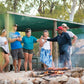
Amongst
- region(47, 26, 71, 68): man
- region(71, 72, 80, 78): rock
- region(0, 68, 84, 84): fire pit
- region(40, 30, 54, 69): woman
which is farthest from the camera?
region(40, 30, 54, 69): woman

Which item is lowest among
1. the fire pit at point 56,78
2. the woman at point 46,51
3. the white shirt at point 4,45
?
the fire pit at point 56,78

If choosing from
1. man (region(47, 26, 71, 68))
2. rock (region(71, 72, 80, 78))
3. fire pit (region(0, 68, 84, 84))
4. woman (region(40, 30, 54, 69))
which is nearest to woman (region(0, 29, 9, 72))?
fire pit (region(0, 68, 84, 84))

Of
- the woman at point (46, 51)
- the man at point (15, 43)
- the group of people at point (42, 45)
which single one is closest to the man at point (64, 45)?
the group of people at point (42, 45)

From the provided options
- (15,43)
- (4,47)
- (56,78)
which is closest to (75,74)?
(56,78)

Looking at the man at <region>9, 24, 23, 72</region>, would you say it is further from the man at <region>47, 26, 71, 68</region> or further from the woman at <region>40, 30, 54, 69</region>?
the man at <region>47, 26, 71, 68</region>

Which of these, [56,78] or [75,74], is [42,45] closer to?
[75,74]

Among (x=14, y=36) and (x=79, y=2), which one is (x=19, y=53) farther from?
(x=79, y=2)

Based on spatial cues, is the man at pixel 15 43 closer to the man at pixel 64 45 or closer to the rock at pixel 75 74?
the man at pixel 64 45

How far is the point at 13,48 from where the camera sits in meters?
8.23

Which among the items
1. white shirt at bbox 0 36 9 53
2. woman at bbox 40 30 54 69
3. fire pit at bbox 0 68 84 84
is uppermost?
white shirt at bbox 0 36 9 53

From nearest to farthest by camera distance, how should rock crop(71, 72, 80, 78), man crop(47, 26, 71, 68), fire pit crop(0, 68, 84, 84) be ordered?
fire pit crop(0, 68, 84, 84) < rock crop(71, 72, 80, 78) < man crop(47, 26, 71, 68)

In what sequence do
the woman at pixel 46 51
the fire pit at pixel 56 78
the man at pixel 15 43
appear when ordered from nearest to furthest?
the fire pit at pixel 56 78 < the man at pixel 15 43 < the woman at pixel 46 51

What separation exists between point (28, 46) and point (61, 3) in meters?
18.5

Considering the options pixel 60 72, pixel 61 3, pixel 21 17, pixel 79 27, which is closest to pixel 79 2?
pixel 61 3
